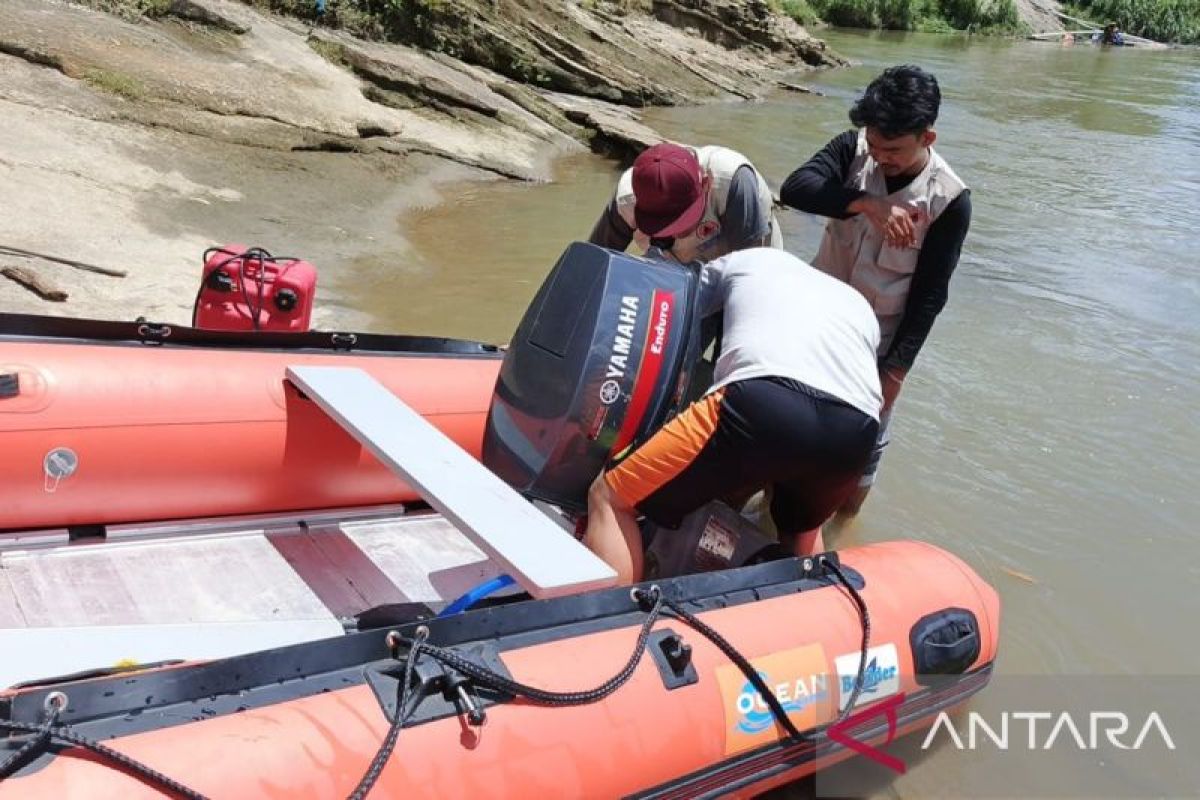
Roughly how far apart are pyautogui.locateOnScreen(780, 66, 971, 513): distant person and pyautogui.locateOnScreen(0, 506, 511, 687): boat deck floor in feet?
4.13

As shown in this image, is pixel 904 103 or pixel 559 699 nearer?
pixel 559 699

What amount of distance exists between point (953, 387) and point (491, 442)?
11.4 ft

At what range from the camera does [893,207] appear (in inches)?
112

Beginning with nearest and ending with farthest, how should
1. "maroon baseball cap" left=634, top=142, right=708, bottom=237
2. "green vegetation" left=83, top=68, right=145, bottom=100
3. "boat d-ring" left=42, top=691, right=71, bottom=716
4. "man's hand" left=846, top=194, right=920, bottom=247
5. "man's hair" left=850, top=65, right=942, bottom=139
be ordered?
1. "boat d-ring" left=42, top=691, right=71, bottom=716
2. "maroon baseball cap" left=634, top=142, right=708, bottom=237
3. "man's hair" left=850, top=65, right=942, bottom=139
4. "man's hand" left=846, top=194, right=920, bottom=247
5. "green vegetation" left=83, top=68, right=145, bottom=100

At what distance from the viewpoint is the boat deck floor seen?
7.49 feet

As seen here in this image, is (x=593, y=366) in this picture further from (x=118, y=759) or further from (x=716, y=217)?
(x=118, y=759)

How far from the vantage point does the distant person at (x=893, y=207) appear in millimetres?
2715

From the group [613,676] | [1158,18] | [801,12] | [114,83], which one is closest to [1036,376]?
[613,676]

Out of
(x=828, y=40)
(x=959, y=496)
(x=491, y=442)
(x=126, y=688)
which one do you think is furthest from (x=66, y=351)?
(x=828, y=40)

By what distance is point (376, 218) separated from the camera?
264 inches

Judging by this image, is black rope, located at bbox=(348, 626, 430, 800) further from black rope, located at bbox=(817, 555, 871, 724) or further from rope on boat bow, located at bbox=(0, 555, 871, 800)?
black rope, located at bbox=(817, 555, 871, 724)

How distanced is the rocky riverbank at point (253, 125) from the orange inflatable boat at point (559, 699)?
10.0 ft

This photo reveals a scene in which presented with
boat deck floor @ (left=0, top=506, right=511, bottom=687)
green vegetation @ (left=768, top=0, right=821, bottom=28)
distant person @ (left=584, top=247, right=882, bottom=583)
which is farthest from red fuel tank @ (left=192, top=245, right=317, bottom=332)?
green vegetation @ (left=768, top=0, right=821, bottom=28)

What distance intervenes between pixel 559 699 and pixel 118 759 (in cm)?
73
